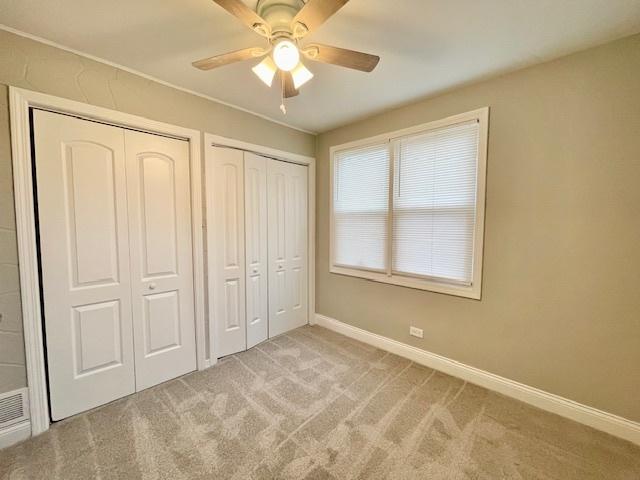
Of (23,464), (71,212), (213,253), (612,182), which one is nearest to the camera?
(23,464)

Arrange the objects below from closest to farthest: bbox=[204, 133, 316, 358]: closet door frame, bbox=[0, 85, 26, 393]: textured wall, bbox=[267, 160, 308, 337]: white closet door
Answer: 1. bbox=[0, 85, 26, 393]: textured wall
2. bbox=[204, 133, 316, 358]: closet door frame
3. bbox=[267, 160, 308, 337]: white closet door

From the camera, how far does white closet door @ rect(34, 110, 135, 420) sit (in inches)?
65.8

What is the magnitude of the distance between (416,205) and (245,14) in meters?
1.89

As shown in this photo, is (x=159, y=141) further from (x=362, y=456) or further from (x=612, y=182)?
(x=612, y=182)

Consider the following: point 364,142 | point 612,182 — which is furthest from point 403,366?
point 364,142

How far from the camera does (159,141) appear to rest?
2086mm

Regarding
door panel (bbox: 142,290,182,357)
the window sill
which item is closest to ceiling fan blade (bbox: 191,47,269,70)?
door panel (bbox: 142,290,182,357)

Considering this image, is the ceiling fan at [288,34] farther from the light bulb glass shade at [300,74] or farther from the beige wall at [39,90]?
the beige wall at [39,90]

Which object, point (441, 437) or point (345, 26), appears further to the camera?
point (441, 437)

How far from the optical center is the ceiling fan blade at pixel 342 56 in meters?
1.28

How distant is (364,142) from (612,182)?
74.0 inches

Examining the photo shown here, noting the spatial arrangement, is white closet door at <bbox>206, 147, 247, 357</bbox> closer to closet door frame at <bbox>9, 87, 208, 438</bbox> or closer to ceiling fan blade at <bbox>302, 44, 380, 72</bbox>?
closet door frame at <bbox>9, 87, 208, 438</bbox>

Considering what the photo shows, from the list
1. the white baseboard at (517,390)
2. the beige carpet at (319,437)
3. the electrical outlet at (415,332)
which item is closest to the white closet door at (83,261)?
the beige carpet at (319,437)

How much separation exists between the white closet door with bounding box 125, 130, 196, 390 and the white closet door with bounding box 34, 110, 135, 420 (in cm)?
7
